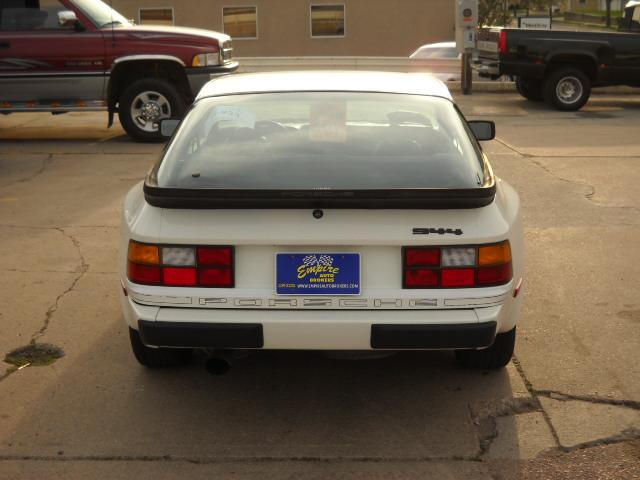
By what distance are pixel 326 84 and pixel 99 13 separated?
8784mm

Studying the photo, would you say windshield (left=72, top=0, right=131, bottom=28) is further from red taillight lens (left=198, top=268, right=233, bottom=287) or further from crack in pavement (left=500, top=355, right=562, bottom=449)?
red taillight lens (left=198, top=268, right=233, bottom=287)

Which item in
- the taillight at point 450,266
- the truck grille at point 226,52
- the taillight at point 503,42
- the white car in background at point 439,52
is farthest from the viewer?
the white car in background at point 439,52

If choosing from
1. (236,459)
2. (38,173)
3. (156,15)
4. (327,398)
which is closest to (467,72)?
(38,173)

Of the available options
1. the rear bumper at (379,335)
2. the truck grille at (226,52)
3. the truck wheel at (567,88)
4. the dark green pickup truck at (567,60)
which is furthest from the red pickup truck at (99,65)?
the rear bumper at (379,335)

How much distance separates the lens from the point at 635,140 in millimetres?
12844

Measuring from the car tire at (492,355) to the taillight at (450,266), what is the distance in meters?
0.69

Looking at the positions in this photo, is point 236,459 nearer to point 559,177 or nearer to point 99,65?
point 559,177

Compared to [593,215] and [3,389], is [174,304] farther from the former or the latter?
[593,215]

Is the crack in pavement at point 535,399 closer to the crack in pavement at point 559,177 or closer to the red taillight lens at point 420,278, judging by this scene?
the red taillight lens at point 420,278

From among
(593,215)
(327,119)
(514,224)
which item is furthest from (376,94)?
(593,215)

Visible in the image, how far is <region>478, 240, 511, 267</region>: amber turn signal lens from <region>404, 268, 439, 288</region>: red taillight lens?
0.21 metres

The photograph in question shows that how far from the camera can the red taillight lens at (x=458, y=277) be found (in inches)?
161

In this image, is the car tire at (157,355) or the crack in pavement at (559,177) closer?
the car tire at (157,355)

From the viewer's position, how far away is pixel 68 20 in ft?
41.4
